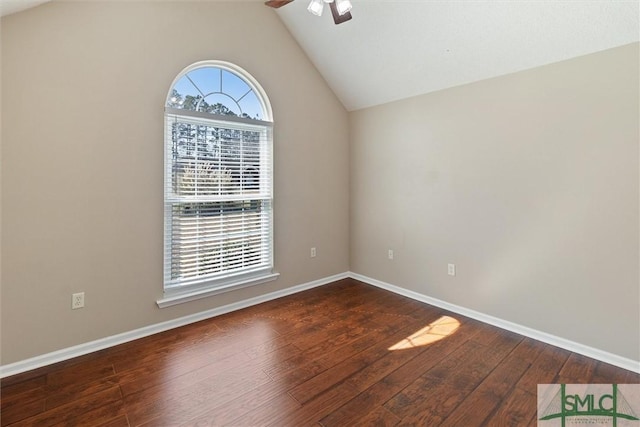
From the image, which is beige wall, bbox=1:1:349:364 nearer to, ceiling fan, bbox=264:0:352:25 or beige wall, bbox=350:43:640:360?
ceiling fan, bbox=264:0:352:25

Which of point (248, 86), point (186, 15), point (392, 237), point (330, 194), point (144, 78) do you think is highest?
point (186, 15)

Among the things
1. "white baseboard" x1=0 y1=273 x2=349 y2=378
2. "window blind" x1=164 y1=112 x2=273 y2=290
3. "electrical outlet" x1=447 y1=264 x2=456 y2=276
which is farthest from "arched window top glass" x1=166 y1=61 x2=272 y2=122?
"electrical outlet" x1=447 y1=264 x2=456 y2=276

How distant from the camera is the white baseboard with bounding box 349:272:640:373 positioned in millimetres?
2109

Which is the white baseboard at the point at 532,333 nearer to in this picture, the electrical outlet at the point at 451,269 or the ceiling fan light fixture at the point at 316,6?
the electrical outlet at the point at 451,269

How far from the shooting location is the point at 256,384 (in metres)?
1.91

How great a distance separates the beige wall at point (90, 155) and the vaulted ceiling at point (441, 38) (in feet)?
1.10

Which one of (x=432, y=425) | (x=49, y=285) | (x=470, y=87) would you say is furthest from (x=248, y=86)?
(x=432, y=425)

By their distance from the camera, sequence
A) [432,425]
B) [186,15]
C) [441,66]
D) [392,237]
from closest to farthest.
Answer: [432,425] → [186,15] → [441,66] → [392,237]

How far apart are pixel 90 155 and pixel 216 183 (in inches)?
38.7

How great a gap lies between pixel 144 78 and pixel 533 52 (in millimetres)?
3094

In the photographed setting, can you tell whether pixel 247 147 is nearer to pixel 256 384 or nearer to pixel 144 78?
pixel 144 78

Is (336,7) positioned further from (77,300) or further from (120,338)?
(120,338)

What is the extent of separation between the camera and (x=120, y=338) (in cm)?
241

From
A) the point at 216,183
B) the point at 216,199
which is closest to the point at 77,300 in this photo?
the point at 216,199
